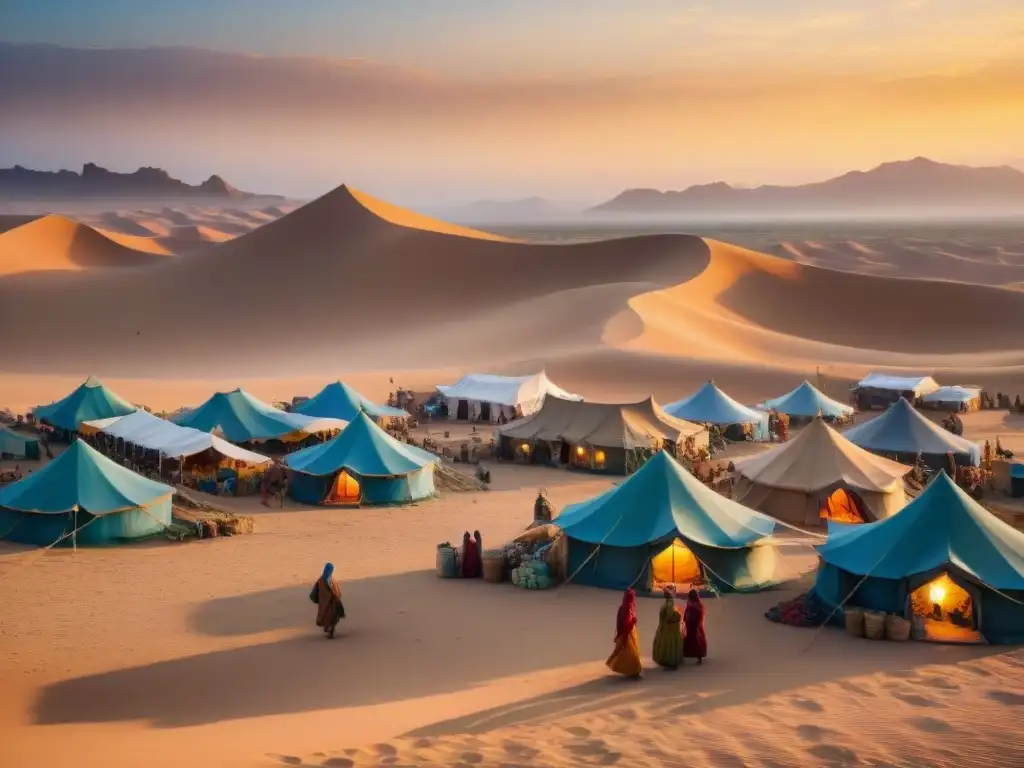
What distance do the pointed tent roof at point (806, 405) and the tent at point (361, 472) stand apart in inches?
668

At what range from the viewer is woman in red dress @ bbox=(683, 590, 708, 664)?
15.0m

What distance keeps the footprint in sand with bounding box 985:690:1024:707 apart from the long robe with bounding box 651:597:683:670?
3.67m

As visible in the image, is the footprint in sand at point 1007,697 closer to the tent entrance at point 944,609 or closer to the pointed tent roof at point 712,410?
the tent entrance at point 944,609

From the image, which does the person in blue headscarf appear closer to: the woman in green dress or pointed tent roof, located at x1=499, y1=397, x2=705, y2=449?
the woman in green dress

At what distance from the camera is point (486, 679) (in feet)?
48.8

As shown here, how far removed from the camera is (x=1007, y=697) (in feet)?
43.3

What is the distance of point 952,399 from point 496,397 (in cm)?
1763

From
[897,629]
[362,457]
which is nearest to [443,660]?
[897,629]

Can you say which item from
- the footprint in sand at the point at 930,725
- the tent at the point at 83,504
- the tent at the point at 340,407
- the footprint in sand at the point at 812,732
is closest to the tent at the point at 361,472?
the tent at the point at 83,504

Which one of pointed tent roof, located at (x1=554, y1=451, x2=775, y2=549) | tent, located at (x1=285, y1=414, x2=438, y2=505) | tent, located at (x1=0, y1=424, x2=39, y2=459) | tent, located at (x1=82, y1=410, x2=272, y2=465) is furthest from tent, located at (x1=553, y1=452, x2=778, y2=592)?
tent, located at (x1=0, y1=424, x2=39, y2=459)

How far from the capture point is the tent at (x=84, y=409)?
1387 inches

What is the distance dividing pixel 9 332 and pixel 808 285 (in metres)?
51.6

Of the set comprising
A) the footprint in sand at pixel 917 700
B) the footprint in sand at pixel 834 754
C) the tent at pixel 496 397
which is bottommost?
the footprint in sand at pixel 834 754

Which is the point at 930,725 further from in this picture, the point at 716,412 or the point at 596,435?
the point at 716,412
